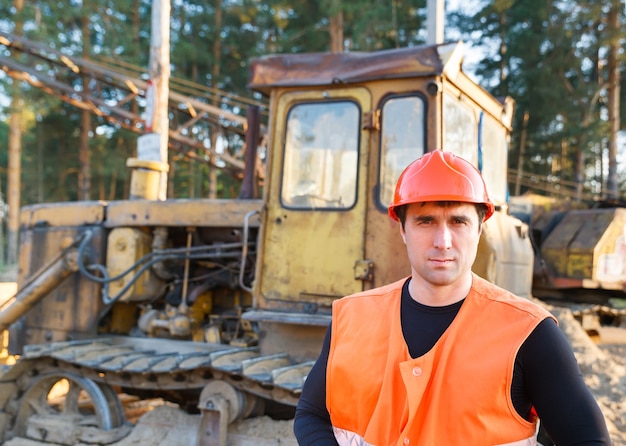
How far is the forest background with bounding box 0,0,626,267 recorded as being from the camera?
56.9 ft

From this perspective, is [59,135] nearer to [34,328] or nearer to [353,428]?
[34,328]

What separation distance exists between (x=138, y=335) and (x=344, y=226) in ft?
7.32

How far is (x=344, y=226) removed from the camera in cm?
400

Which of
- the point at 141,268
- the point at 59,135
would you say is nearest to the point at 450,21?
the point at 59,135

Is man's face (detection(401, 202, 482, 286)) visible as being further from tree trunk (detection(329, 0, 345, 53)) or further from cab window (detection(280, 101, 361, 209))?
tree trunk (detection(329, 0, 345, 53))

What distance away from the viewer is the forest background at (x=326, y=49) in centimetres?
1733

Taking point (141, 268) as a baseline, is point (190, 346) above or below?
below

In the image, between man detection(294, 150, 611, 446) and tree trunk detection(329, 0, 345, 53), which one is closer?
man detection(294, 150, 611, 446)

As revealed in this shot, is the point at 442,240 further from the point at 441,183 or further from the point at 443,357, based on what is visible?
the point at 443,357

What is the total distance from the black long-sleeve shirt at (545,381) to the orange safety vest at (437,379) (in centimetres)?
3

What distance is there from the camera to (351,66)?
4.01m

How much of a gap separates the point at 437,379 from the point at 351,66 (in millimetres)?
2726

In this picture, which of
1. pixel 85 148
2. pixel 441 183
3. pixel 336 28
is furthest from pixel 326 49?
pixel 441 183

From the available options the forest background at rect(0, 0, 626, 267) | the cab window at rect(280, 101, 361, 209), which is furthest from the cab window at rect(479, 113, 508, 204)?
the forest background at rect(0, 0, 626, 267)
